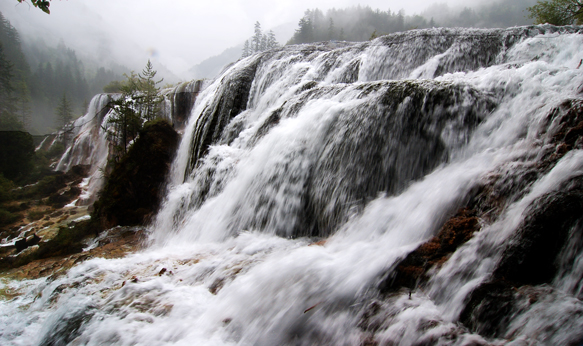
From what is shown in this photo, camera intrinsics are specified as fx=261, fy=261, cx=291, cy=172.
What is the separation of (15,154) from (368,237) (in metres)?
27.1

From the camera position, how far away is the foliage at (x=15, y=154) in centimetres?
1908

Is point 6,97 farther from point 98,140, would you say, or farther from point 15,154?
point 98,140

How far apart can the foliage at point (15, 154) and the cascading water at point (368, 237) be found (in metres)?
19.8

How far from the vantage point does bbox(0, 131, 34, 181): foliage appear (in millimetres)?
19078

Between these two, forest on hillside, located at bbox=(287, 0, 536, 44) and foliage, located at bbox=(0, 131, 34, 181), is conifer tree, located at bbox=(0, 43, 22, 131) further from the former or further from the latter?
forest on hillside, located at bbox=(287, 0, 536, 44)

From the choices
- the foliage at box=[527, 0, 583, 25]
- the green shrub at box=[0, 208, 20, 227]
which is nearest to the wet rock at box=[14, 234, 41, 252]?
the green shrub at box=[0, 208, 20, 227]

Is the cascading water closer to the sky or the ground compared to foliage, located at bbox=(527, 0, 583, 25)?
closer to the ground

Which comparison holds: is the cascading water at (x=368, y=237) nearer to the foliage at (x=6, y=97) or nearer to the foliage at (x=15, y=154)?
the foliage at (x=15, y=154)

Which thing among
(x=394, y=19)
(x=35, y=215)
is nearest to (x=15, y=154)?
(x=35, y=215)

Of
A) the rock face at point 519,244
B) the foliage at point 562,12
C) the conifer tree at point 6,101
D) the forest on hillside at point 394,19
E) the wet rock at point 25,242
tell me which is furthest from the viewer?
the forest on hillside at point 394,19

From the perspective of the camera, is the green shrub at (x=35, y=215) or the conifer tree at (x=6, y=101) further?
the conifer tree at (x=6, y=101)

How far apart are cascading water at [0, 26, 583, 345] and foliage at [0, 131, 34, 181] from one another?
1977 centimetres

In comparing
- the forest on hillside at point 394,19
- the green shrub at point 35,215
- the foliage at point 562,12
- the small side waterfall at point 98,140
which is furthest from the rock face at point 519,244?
the forest on hillside at point 394,19

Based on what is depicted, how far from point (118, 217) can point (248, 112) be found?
585cm
